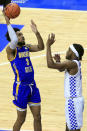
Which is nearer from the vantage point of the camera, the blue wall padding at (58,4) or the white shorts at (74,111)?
the white shorts at (74,111)

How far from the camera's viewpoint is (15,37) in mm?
5570

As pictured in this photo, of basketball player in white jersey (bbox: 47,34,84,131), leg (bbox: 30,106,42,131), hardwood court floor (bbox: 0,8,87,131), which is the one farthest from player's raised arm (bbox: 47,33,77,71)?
hardwood court floor (bbox: 0,8,87,131)

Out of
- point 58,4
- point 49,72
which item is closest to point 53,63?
point 49,72

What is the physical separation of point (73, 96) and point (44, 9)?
33.2 ft

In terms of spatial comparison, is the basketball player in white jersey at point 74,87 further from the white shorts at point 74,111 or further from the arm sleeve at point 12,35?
the arm sleeve at point 12,35

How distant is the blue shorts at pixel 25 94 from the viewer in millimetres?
5875

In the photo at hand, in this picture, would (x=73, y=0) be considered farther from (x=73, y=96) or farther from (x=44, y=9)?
(x=73, y=96)

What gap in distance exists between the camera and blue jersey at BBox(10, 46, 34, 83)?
19.0 ft

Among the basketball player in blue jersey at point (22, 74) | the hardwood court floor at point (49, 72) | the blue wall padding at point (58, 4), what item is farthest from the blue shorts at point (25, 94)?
the blue wall padding at point (58, 4)

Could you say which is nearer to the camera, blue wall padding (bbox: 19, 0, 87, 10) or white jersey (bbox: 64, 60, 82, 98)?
white jersey (bbox: 64, 60, 82, 98)

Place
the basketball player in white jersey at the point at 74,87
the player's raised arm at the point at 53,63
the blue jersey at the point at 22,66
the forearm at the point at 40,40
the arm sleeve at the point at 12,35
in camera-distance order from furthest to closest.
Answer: the forearm at the point at 40,40 → the blue jersey at the point at 22,66 → the arm sleeve at the point at 12,35 → the basketball player in white jersey at the point at 74,87 → the player's raised arm at the point at 53,63

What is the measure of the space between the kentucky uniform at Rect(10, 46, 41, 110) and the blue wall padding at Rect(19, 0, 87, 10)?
10.2 m

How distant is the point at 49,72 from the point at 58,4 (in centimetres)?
780

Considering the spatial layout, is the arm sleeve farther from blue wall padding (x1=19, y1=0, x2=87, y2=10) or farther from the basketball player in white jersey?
blue wall padding (x1=19, y1=0, x2=87, y2=10)
